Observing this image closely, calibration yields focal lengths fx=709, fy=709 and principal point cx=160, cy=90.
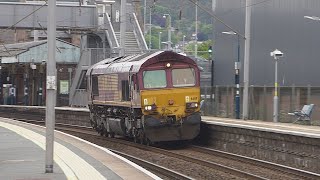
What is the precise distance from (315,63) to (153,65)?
2345 cm

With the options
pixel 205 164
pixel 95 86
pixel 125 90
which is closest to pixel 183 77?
pixel 125 90

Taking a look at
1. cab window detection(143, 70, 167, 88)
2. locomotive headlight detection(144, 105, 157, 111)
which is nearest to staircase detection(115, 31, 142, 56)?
cab window detection(143, 70, 167, 88)

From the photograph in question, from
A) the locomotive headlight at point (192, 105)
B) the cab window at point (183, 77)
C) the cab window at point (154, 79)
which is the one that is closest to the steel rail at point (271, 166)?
the locomotive headlight at point (192, 105)

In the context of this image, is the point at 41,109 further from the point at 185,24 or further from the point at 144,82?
the point at 185,24

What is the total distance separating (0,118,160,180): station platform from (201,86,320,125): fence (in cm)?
1654

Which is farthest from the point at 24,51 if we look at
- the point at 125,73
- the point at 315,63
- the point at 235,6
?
the point at 125,73

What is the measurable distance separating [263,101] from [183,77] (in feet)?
54.4

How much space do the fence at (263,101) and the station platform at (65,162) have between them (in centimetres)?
1654

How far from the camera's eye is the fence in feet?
121

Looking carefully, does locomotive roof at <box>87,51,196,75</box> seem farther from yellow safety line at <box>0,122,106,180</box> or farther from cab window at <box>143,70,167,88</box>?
yellow safety line at <box>0,122,106,180</box>

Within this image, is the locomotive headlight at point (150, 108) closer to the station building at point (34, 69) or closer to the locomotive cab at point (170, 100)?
the locomotive cab at point (170, 100)

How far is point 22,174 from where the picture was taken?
14219 millimetres

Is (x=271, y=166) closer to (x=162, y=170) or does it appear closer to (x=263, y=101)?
(x=162, y=170)

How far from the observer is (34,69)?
60.9 metres
